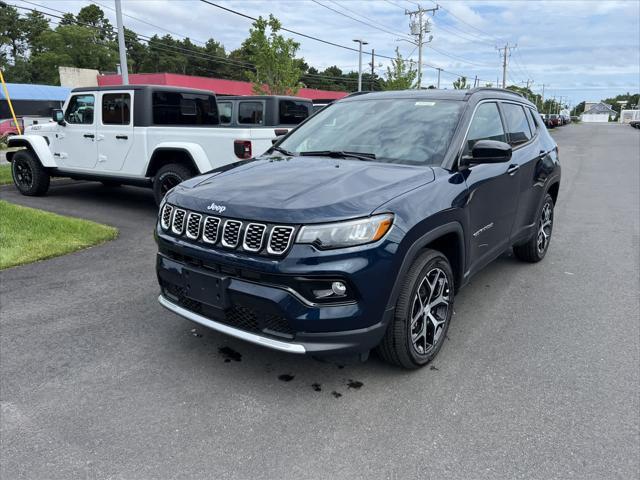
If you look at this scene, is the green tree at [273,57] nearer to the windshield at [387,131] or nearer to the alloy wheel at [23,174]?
the alloy wheel at [23,174]

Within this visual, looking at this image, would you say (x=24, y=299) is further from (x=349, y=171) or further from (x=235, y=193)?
(x=349, y=171)

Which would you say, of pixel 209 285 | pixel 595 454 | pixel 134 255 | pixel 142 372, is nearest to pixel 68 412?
pixel 142 372

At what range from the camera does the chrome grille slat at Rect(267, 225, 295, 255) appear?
2.72 m

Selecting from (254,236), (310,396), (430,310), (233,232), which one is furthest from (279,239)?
(430,310)

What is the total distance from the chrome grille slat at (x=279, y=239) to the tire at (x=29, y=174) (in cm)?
833

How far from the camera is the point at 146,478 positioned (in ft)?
7.82

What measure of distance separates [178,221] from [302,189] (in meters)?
0.85

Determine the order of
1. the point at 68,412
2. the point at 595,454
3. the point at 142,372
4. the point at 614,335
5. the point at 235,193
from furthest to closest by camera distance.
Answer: the point at 614,335 → the point at 142,372 → the point at 235,193 → the point at 68,412 → the point at 595,454

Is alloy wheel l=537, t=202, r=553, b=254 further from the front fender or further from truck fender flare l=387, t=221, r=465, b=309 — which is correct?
the front fender

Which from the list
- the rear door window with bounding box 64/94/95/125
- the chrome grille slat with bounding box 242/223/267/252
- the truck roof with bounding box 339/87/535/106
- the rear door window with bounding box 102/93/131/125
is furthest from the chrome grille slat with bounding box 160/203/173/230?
the rear door window with bounding box 64/94/95/125

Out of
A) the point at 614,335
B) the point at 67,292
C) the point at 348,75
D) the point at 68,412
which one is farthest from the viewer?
the point at 348,75

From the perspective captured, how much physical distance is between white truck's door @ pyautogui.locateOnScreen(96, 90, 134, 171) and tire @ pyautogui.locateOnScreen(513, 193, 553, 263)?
19.6 feet

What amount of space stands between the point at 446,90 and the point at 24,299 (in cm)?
426

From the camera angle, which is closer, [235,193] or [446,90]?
[235,193]
